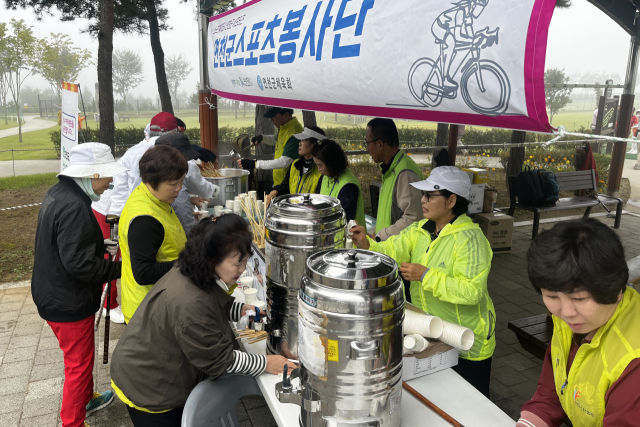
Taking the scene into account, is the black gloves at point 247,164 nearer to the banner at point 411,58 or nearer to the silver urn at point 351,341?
the banner at point 411,58

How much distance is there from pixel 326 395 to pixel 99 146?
88.2 inches

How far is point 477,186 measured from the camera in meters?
6.72

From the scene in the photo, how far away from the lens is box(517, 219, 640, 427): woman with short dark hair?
1260 millimetres

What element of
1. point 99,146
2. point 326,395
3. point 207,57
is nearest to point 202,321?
point 326,395

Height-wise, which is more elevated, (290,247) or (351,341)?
(290,247)

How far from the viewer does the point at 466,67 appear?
1690mm

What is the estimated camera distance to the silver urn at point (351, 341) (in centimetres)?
143

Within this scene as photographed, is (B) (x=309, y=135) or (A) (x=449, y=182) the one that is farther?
(B) (x=309, y=135)

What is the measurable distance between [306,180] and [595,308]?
3.25m

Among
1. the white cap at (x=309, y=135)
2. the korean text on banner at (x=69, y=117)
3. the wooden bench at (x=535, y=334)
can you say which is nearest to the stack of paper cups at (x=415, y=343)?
the wooden bench at (x=535, y=334)

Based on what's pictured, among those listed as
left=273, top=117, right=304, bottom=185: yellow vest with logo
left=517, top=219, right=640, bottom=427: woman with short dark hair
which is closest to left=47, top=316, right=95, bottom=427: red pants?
left=517, top=219, right=640, bottom=427: woman with short dark hair

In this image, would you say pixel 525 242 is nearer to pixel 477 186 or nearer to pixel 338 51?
pixel 477 186

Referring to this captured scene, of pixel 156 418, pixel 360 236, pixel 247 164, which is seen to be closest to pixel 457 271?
pixel 360 236

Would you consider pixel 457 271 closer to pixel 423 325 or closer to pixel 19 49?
pixel 423 325
